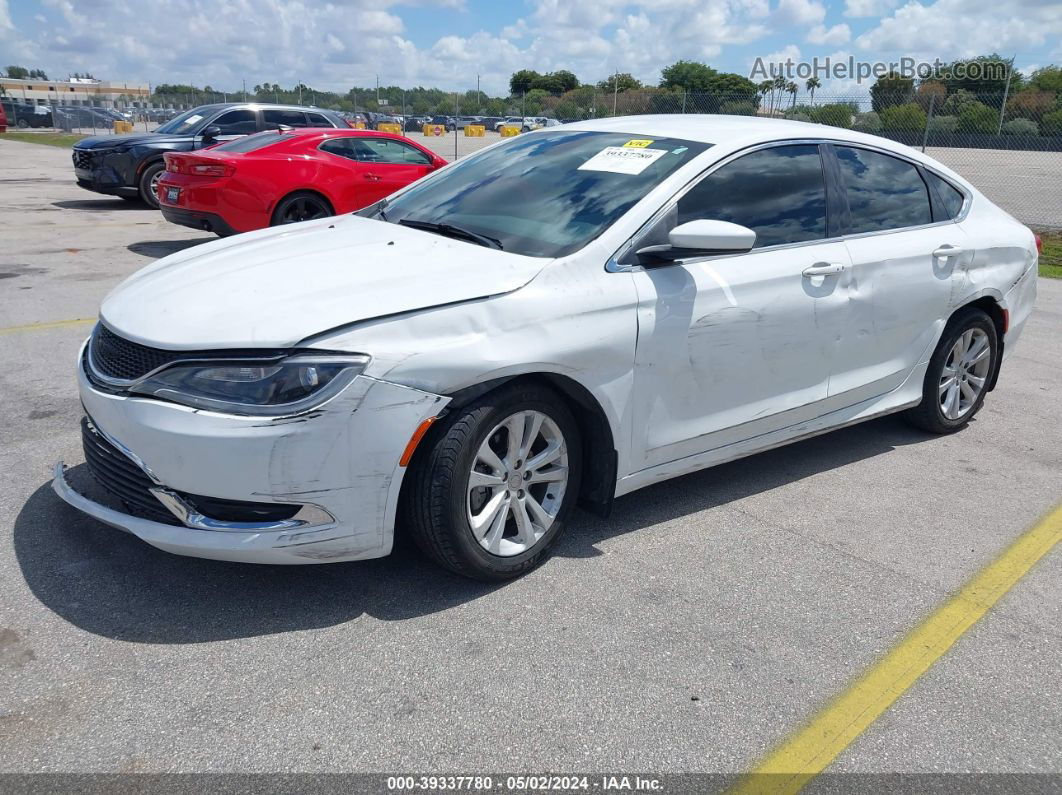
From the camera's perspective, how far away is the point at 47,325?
6.87 m

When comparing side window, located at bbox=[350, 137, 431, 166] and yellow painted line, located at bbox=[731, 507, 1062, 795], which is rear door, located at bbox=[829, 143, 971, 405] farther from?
side window, located at bbox=[350, 137, 431, 166]

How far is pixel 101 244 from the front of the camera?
11133 millimetres

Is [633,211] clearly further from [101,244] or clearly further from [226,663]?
[101,244]

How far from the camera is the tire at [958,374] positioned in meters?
5.07

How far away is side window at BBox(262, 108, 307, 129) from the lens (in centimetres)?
1488

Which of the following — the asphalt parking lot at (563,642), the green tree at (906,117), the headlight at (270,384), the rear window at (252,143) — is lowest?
the asphalt parking lot at (563,642)

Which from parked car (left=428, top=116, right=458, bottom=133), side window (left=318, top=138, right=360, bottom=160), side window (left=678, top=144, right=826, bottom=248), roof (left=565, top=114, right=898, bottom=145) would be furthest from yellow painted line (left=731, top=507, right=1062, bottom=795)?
parked car (left=428, top=116, right=458, bottom=133)

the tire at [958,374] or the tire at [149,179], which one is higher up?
the tire at [149,179]

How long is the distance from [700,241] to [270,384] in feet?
5.62

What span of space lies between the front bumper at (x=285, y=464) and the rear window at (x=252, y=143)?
26.3 ft

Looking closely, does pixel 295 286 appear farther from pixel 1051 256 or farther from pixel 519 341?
pixel 1051 256

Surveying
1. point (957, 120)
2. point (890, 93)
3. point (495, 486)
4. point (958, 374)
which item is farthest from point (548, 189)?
point (957, 120)

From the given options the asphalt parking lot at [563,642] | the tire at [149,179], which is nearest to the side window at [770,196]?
the asphalt parking lot at [563,642]

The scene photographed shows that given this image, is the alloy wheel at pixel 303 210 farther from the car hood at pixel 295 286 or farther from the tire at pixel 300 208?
the car hood at pixel 295 286
